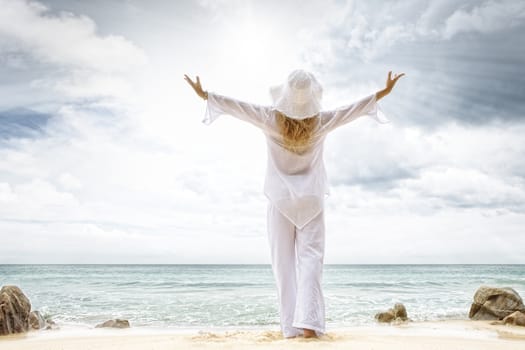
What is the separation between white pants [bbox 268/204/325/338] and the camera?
3.11 m

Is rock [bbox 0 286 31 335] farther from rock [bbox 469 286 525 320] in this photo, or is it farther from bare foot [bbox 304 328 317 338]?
rock [bbox 469 286 525 320]

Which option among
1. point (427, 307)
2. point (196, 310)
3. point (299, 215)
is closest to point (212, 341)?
point (299, 215)

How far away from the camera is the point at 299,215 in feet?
10.7

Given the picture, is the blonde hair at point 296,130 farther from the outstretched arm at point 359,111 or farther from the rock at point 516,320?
the rock at point 516,320

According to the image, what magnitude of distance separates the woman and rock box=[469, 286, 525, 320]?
6.23 meters

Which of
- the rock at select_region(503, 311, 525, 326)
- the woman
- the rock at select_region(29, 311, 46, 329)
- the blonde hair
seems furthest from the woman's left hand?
the rock at select_region(29, 311, 46, 329)

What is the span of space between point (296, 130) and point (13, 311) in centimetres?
478

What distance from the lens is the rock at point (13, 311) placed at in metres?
5.40

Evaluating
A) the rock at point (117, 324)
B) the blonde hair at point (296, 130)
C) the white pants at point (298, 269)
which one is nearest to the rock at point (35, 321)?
the rock at point (117, 324)

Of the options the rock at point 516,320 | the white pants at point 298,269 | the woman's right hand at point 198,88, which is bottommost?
the rock at point 516,320

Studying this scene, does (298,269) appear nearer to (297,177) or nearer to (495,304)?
(297,177)

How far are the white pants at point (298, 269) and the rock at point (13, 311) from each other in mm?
4101

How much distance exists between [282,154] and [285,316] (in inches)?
50.7

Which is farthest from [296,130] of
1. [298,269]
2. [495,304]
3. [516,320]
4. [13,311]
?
[495,304]
